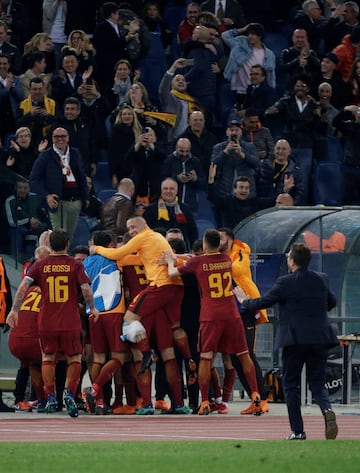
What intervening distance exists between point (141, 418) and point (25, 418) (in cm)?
128

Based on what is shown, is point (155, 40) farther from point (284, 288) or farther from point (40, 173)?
point (284, 288)

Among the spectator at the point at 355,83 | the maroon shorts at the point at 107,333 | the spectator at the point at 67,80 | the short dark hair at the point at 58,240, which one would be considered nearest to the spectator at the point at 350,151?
the spectator at the point at 355,83

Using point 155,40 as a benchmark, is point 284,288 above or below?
below

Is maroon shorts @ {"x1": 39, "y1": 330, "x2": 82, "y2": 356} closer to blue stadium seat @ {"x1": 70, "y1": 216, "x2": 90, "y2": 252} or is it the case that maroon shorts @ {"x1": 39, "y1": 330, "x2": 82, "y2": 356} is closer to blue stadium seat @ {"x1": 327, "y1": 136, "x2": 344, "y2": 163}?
blue stadium seat @ {"x1": 70, "y1": 216, "x2": 90, "y2": 252}

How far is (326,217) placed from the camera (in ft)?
73.6

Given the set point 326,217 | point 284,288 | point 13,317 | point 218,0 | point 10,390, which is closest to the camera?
point 284,288

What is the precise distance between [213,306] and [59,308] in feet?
5.60

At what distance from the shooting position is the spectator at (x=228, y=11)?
1201 inches

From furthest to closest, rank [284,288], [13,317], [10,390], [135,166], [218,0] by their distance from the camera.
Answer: [218,0], [135,166], [10,390], [13,317], [284,288]

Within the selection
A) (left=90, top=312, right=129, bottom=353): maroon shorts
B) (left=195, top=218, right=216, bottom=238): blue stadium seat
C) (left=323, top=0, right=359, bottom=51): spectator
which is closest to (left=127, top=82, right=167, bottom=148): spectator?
(left=195, top=218, right=216, bottom=238): blue stadium seat

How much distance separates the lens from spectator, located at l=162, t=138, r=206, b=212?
2616cm

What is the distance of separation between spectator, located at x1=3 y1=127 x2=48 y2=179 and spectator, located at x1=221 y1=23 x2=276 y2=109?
454cm

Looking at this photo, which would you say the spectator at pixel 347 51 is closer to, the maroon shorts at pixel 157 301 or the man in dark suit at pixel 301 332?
the maroon shorts at pixel 157 301

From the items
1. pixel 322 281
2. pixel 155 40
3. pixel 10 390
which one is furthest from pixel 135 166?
pixel 322 281
